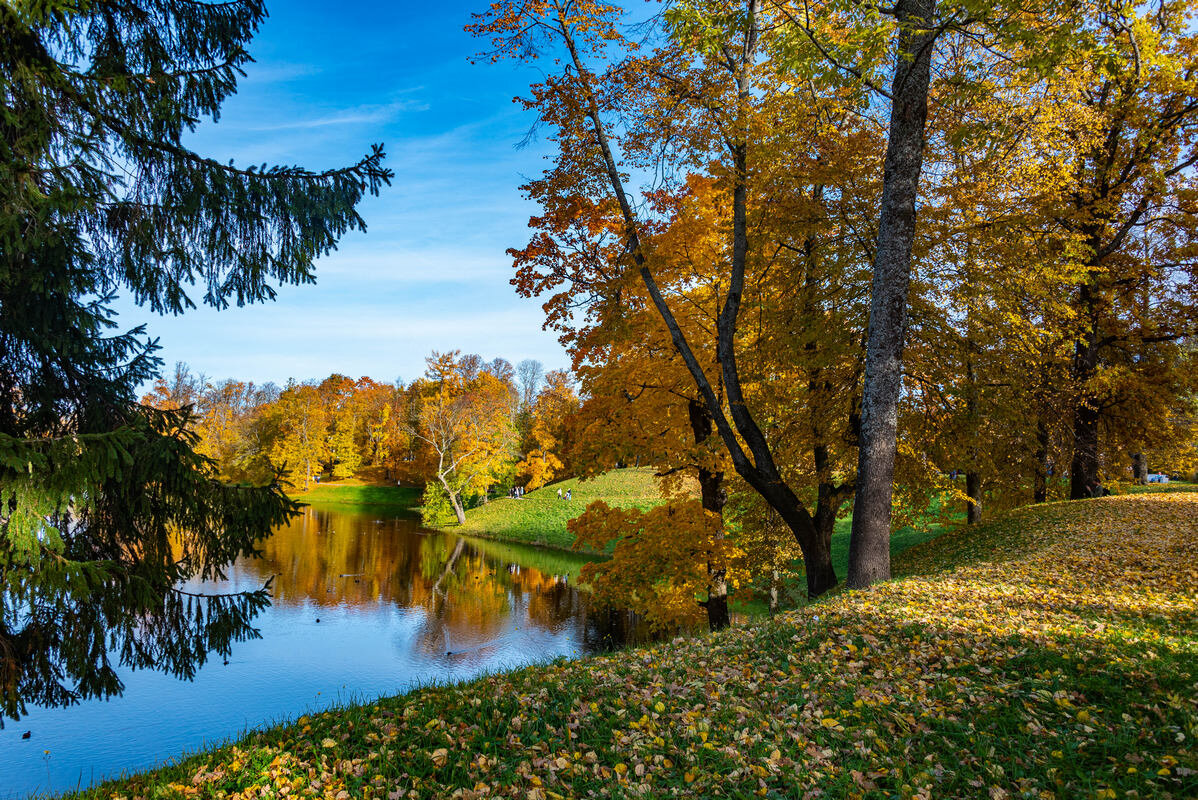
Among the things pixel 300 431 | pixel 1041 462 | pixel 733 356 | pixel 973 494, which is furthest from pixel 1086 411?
pixel 300 431

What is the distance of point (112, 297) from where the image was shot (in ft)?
19.0

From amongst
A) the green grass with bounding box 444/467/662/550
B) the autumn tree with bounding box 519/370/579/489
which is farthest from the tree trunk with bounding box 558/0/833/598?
the autumn tree with bounding box 519/370/579/489

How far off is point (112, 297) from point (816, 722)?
704cm

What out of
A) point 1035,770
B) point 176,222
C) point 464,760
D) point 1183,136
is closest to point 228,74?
point 176,222

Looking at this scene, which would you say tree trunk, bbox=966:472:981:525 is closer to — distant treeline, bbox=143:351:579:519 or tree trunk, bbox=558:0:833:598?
tree trunk, bbox=558:0:833:598

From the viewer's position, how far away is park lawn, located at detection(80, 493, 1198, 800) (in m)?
3.17

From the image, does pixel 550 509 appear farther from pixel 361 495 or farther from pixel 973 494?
pixel 361 495

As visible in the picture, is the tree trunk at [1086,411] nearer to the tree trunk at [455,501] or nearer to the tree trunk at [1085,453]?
the tree trunk at [1085,453]

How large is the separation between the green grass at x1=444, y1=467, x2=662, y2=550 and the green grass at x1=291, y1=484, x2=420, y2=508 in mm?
13513

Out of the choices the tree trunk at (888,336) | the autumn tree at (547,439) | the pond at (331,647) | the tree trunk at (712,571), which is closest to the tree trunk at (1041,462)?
the tree trunk at (712,571)

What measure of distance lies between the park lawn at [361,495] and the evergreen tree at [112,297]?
4145 cm

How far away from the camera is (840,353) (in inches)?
372

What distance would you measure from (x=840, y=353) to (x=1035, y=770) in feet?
23.2

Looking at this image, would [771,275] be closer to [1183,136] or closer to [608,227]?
[608,227]
